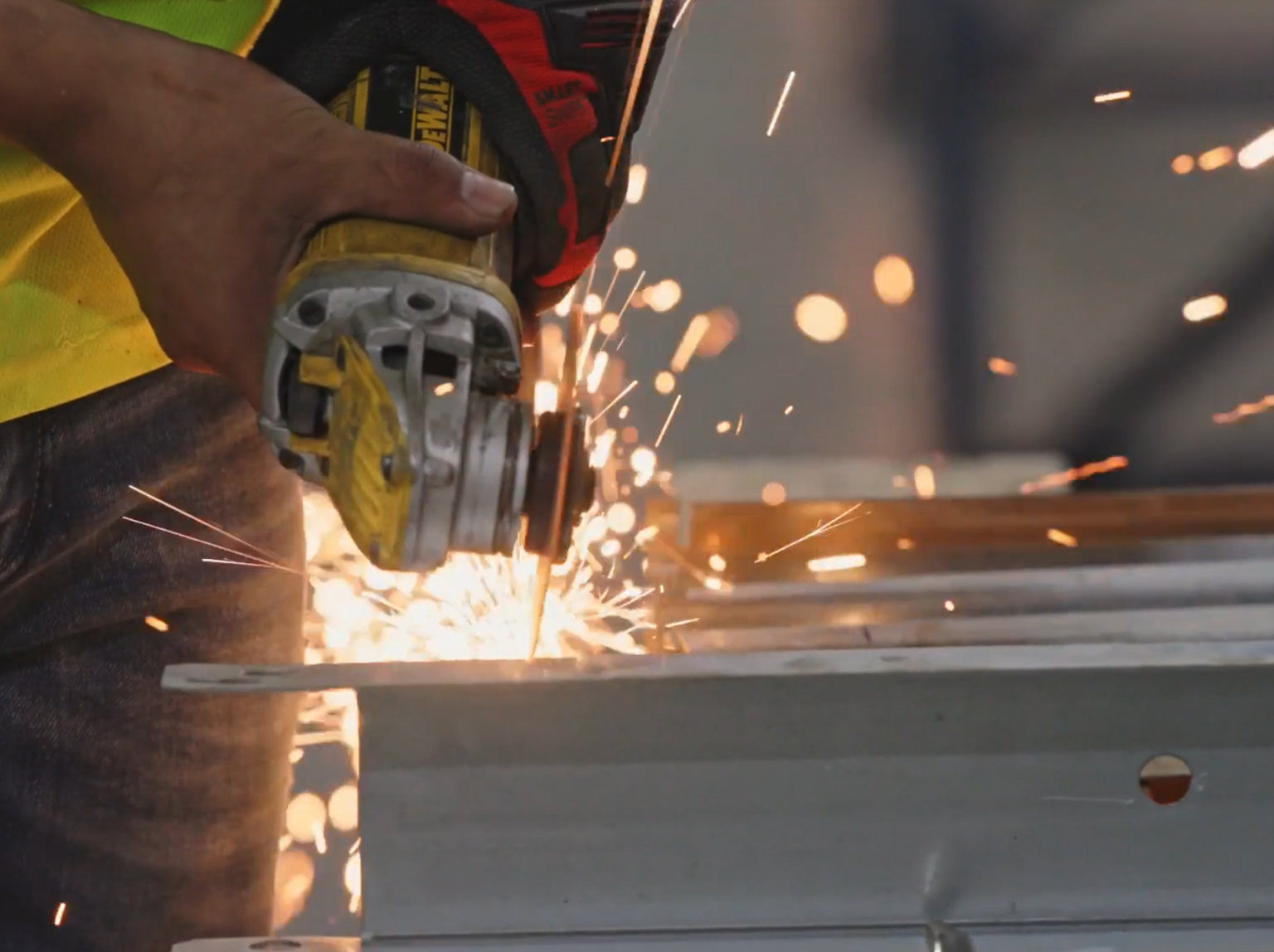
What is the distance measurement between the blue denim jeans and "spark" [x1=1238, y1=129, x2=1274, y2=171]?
67.4 inches

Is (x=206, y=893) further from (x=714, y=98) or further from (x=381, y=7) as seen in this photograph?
(x=714, y=98)

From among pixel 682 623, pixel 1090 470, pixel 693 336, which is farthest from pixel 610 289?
pixel 682 623

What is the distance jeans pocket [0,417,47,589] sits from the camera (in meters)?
0.72

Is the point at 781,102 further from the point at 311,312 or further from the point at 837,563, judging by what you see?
the point at 311,312

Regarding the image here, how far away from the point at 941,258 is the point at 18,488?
62.4 inches

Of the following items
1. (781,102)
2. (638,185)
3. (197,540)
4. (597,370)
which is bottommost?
(197,540)

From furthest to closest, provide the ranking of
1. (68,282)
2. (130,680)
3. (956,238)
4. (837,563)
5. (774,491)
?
(956,238) → (774,491) → (837,563) → (130,680) → (68,282)

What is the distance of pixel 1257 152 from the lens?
1877 millimetres

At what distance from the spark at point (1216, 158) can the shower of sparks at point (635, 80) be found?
145 centimetres

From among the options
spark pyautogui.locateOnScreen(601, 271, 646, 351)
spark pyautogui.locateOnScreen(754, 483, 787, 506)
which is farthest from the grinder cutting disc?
spark pyautogui.locateOnScreen(601, 271, 646, 351)

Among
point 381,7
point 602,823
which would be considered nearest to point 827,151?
point 381,7

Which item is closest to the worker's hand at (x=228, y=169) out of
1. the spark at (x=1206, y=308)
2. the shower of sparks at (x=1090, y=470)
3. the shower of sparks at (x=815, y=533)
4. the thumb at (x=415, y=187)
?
the thumb at (x=415, y=187)

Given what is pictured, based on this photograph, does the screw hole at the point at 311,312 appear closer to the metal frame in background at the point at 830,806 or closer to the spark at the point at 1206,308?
the metal frame in background at the point at 830,806

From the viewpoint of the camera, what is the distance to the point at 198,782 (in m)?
0.89
